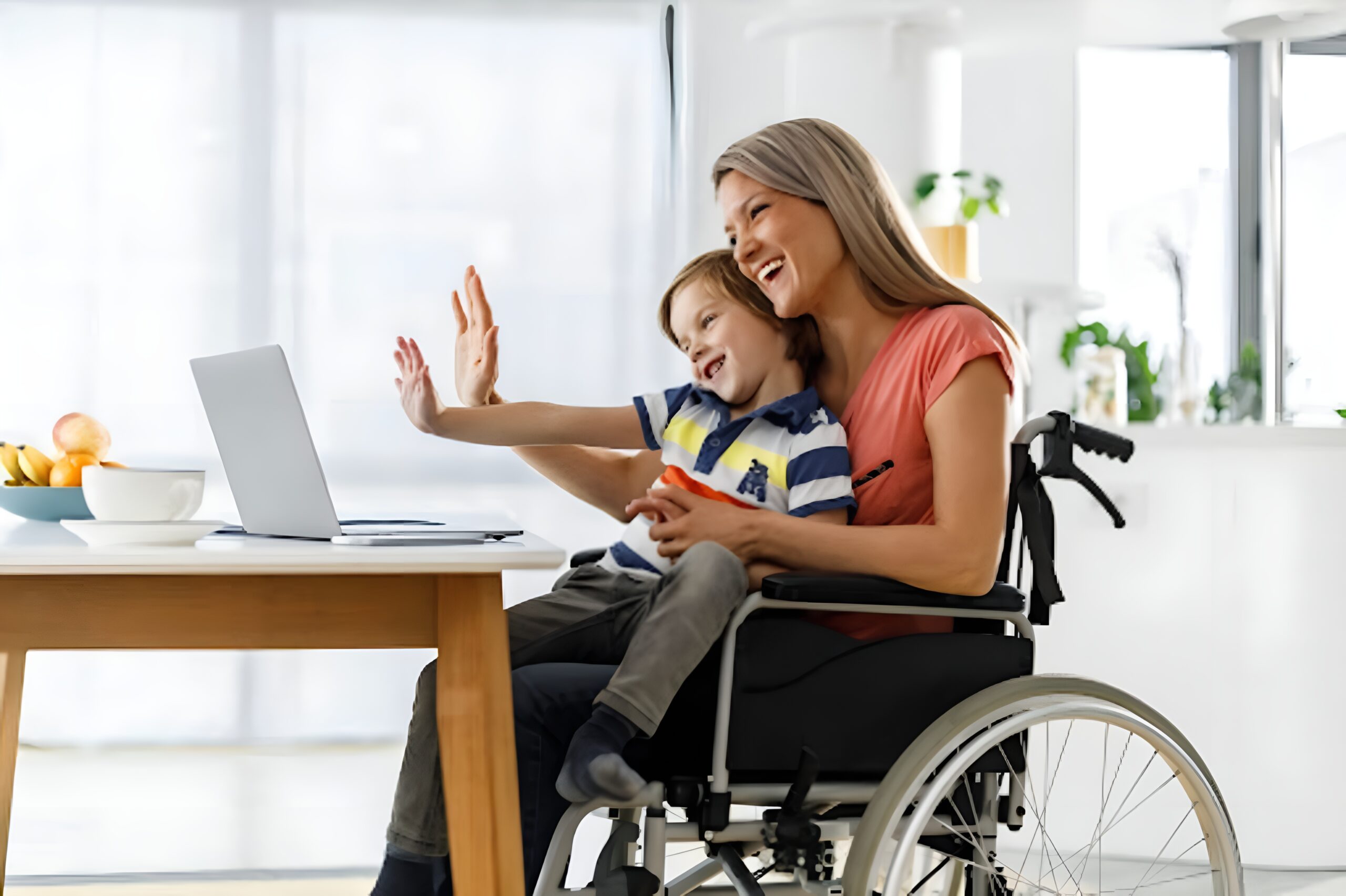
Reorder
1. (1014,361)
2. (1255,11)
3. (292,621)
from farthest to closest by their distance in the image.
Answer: (1255,11) < (1014,361) < (292,621)

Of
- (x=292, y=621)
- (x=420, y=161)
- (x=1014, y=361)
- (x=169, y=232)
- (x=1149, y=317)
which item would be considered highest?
(x=420, y=161)

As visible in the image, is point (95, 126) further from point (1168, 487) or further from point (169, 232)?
point (1168, 487)

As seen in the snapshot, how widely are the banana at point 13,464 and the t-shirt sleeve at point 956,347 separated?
118 centimetres

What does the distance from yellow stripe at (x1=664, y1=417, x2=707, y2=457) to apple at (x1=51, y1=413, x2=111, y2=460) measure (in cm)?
75

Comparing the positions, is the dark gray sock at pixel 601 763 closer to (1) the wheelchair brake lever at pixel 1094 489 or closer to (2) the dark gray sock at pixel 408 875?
(2) the dark gray sock at pixel 408 875

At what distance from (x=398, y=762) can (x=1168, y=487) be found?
2069 mm

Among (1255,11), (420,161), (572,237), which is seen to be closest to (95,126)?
(420,161)

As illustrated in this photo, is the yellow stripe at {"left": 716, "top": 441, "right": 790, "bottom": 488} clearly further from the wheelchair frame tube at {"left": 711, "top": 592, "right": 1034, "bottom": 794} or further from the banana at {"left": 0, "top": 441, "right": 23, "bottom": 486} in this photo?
the banana at {"left": 0, "top": 441, "right": 23, "bottom": 486}

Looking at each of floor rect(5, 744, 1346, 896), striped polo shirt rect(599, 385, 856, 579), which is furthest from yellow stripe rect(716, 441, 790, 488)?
floor rect(5, 744, 1346, 896)

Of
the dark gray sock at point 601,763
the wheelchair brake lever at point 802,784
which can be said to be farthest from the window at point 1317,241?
the dark gray sock at point 601,763

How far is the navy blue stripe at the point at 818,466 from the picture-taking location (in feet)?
4.84

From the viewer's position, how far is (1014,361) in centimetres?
153

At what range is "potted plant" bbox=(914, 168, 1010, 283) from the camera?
2.96 metres

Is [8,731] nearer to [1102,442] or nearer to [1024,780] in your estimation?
[1024,780]
